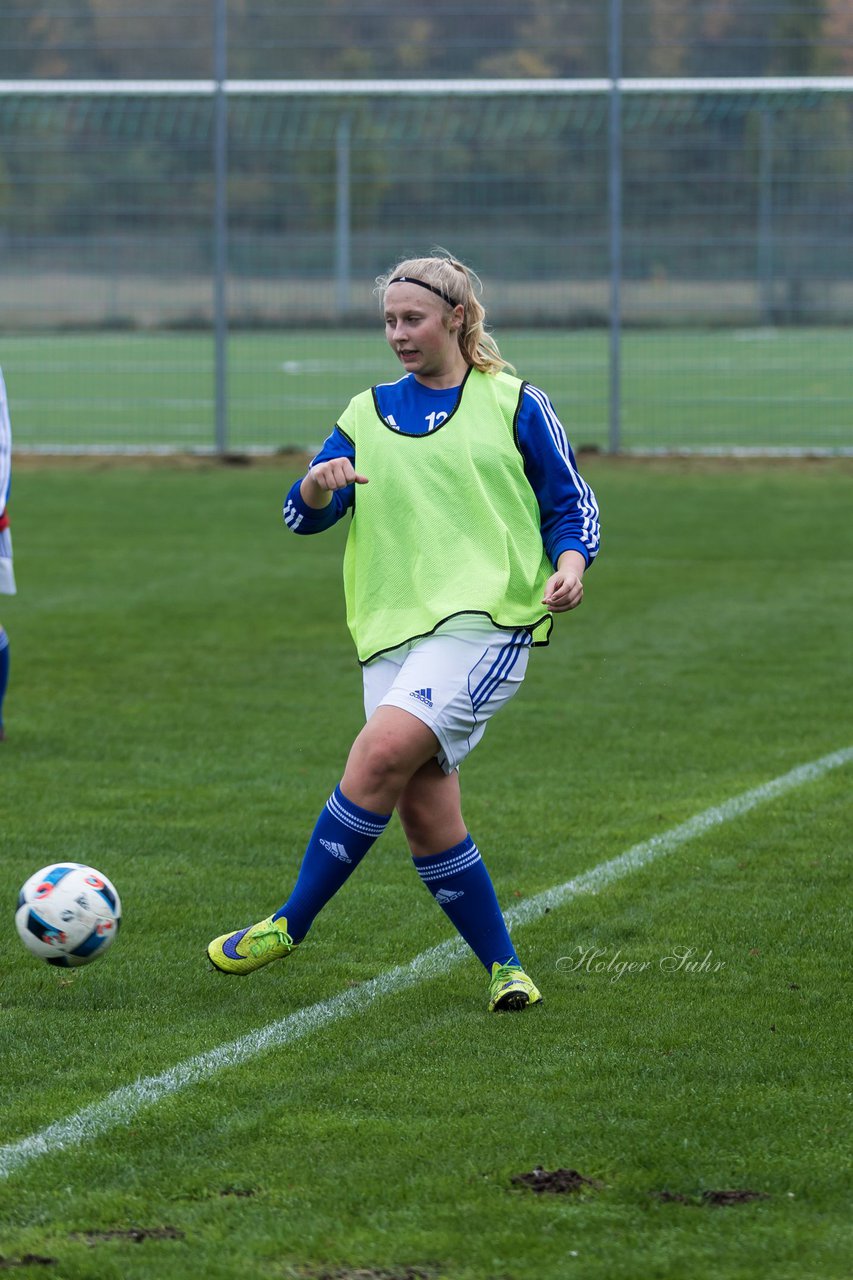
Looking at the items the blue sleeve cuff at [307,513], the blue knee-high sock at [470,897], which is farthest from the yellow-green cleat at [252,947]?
the blue sleeve cuff at [307,513]

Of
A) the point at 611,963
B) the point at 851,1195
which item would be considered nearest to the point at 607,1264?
the point at 851,1195

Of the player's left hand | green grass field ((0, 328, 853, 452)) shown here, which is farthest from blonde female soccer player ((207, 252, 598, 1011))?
green grass field ((0, 328, 853, 452))

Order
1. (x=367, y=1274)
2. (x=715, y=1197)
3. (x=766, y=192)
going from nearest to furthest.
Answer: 1. (x=367, y=1274)
2. (x=715, y=1197)
3. (x=766, y=192)

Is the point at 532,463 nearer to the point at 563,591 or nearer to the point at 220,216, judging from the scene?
the point at 563,591

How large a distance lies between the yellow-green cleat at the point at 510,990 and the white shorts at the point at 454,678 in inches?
20.0

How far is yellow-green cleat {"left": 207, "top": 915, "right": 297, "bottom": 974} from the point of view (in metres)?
4.68

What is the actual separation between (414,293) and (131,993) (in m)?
1.82

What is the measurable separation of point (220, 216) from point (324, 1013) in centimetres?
1458

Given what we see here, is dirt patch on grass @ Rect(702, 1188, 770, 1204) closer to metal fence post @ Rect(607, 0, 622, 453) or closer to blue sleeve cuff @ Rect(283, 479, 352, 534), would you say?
blue sleeve cuff @ Rect(283, 479, 352, 534)

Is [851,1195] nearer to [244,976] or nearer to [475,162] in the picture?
[244,976]

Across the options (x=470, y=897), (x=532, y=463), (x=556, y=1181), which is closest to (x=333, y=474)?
(x=532, y=463)

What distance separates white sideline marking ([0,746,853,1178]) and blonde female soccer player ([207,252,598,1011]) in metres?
0.23

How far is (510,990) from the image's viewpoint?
460 cm

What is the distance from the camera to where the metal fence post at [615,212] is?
1775 centimetres
